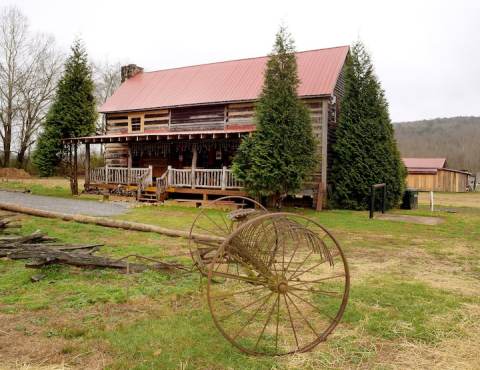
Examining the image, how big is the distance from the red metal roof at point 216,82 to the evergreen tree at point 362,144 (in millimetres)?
1224

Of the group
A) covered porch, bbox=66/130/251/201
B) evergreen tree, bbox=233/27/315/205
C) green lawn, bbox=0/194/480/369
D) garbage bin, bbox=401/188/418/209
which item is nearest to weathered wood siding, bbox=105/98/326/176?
covered porch, bbox=66/130/251/201

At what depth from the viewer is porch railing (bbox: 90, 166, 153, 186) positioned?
19.7 metres

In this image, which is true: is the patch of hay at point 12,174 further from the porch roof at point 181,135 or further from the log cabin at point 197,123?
the porch roof at point 181,135

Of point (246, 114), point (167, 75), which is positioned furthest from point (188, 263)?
point (167, 75)

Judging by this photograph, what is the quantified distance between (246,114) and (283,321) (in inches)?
648

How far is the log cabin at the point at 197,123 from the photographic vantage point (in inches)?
731

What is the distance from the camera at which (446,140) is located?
9338 centimetres

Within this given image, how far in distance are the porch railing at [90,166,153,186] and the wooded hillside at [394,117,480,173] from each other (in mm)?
68863

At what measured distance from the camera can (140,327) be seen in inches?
171

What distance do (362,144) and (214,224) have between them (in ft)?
30.9

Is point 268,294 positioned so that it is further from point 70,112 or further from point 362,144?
point 70,112

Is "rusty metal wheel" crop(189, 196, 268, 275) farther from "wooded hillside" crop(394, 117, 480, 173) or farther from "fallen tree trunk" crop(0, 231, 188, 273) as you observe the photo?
"wooded hillside" crop(394, 117, 480, 173)

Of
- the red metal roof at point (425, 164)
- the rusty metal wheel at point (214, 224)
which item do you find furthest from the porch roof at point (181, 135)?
the red metal roof at point (425, 164)

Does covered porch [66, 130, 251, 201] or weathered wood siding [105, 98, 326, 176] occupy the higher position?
weathered wood siding [105, 98, 326, 176]
